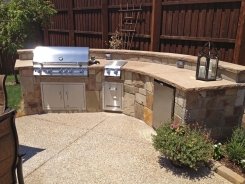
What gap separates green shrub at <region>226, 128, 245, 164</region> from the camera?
4.64m

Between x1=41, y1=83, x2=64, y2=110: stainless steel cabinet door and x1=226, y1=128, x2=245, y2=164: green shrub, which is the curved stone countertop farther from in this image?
x1=226, y1=128, x2=245, y2=164: green shrub

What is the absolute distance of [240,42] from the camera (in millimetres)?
5859

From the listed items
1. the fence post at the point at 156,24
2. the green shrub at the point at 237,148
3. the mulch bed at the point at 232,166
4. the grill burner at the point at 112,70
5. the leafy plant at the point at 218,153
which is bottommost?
the mulch bed at the point at 232,166

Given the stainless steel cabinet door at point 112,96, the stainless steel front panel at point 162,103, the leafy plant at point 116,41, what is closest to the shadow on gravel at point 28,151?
the stainless steel cabinet door at point 112,96

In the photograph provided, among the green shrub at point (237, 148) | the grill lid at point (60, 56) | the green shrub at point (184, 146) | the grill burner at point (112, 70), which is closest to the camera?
the green shrub at point (184, 146)

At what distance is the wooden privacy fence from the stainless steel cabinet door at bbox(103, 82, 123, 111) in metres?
1.95

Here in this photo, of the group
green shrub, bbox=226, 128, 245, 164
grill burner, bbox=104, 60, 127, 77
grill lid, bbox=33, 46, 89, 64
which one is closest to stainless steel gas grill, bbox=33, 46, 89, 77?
grill lid, bbox=33, 46, 89, 64

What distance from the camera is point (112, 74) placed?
6.78 metres

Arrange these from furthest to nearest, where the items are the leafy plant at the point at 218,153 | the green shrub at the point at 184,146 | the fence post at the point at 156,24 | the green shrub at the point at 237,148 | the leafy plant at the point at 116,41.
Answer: the leafy plant at the point at 116,41
the fence post at the point at 156,24
the leafy plant at the point at 218,153
the green shrub at the point at 237,148
the green shrub at the point at 184,146

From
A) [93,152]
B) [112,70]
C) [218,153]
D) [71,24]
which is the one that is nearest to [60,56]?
[112,70]

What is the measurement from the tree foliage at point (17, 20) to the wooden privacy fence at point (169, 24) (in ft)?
5.97

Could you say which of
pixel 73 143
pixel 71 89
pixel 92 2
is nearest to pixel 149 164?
pixel 73 143

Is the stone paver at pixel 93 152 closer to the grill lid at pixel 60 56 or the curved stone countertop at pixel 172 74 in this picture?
the curved stone countertop at pixel 172 74

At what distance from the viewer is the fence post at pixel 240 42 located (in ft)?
18.8
